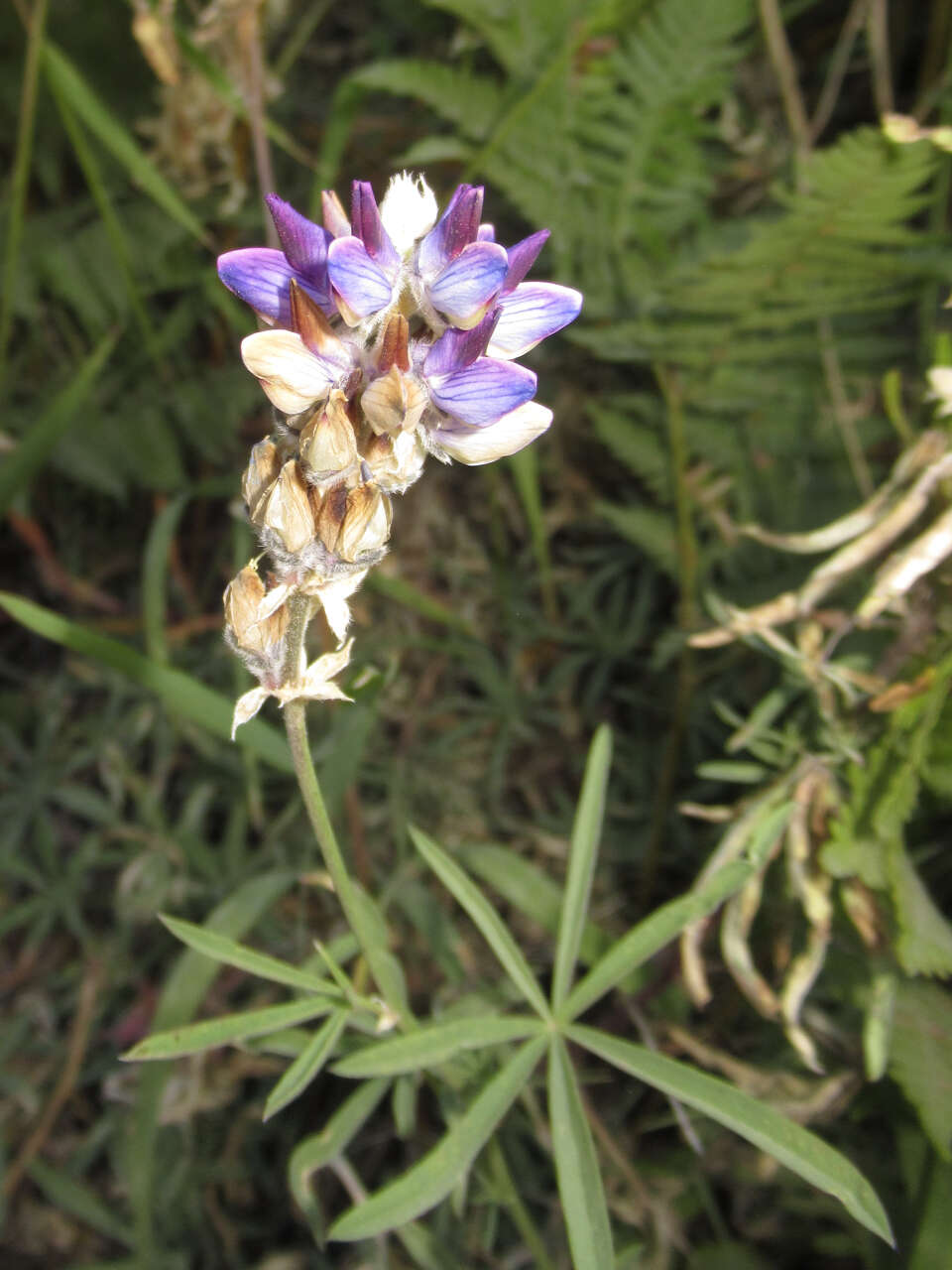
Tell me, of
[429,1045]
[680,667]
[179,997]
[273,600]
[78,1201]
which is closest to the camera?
[273,600]

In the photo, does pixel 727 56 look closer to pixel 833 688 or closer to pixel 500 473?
pixel 500 473

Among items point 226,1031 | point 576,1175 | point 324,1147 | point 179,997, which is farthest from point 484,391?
point 179,997

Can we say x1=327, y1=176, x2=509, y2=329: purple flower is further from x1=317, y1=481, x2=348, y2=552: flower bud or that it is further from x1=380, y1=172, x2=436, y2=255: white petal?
x1=317, y1=481, x2=348, y2=552: flower bud

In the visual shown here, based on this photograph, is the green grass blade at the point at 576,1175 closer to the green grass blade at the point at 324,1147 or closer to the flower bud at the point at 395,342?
the green grass blade at the point at 324,1147

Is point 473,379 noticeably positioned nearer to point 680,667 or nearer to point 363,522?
point 363,522

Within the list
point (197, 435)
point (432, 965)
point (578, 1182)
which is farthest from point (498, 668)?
point (578, 1182)

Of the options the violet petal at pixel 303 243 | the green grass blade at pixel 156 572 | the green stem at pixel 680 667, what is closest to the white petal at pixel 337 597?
the violet petal at pixel 303 243

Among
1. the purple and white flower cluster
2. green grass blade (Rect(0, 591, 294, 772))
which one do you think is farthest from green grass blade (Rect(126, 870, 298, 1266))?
the purple and white flower cluster
